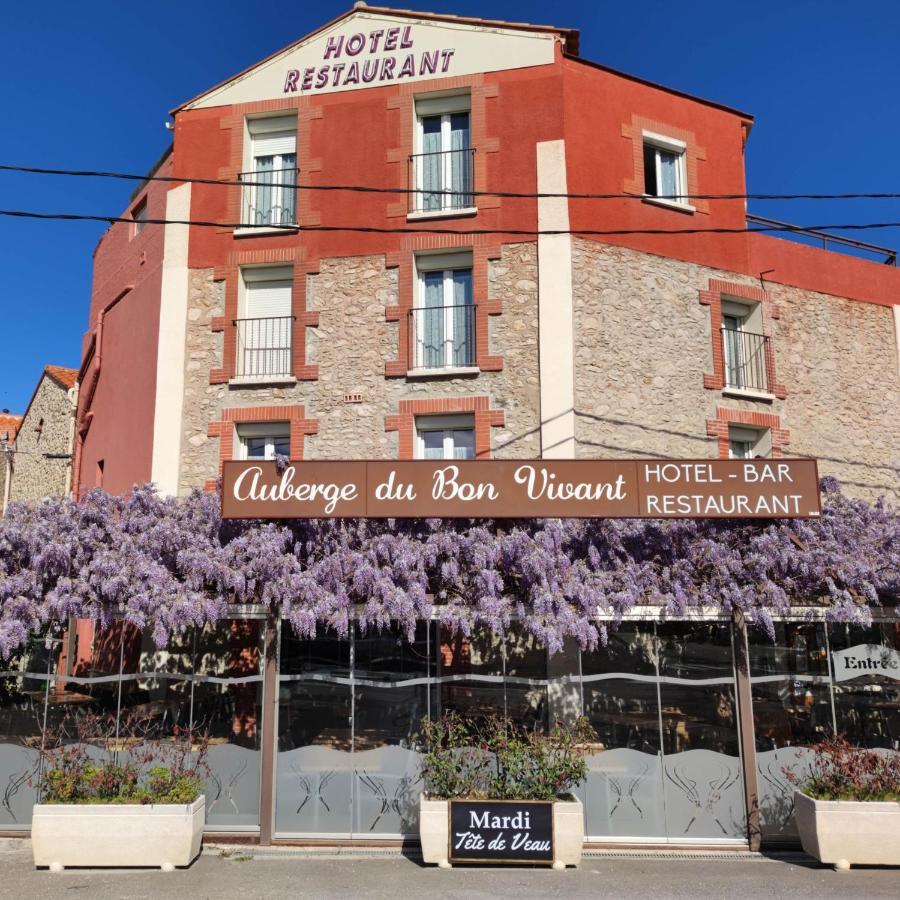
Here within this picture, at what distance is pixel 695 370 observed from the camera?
1439 centimetres

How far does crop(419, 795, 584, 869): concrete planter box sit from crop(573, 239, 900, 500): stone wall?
5674 millimetres

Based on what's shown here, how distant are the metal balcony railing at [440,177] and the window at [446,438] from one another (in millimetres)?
3488

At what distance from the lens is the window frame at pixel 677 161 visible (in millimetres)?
14875

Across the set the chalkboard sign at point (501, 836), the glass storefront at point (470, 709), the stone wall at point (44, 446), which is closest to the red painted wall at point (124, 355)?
the stone wall at point (44, 446)

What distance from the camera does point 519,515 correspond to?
10172 millimetres

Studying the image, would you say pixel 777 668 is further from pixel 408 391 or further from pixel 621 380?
pixel 408 391

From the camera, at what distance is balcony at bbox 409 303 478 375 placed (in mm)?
14148

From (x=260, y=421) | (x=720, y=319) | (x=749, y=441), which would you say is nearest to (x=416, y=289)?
(x=260, y=421)

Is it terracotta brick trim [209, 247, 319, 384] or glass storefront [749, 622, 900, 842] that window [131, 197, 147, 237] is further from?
glass storefront [749, 622, 900, 842]

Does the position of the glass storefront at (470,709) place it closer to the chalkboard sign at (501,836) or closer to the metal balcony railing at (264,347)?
the chalkboard sign at (501,836)

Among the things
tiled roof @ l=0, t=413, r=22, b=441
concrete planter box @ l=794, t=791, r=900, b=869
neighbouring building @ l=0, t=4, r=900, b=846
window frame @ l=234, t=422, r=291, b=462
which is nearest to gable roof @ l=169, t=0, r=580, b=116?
neighbouring building @ l=0, t=4, r=900, b=846

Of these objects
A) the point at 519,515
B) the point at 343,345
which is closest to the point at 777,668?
the point at 519,515

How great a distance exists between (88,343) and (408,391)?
8776 mm

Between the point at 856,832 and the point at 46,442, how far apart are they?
22942mm
